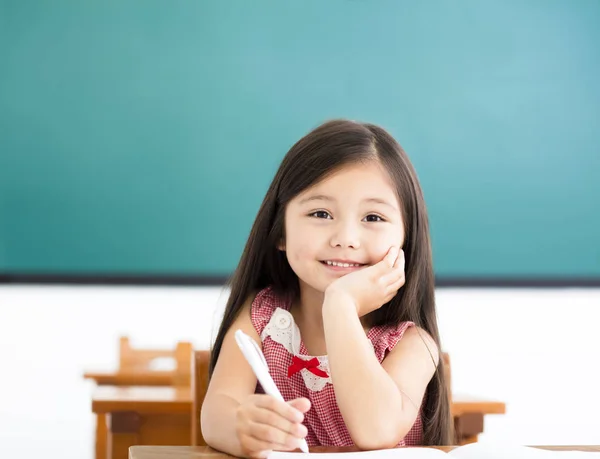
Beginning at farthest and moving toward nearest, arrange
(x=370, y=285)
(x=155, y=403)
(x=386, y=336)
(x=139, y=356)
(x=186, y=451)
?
1. (x=139, y=356)
2. (x=155, y=403)
3. (x=386, y=336)
4. (x=370, y=285)
5. (x=186, y=451)

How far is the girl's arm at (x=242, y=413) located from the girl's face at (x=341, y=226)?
0.54ft

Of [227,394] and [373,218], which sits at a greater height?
[373,218]

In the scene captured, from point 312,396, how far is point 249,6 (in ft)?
12.4

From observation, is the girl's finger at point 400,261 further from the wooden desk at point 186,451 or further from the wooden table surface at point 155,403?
the wooden table surface at point 155,403

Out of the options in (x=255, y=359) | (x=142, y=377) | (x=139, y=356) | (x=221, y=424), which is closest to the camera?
(x=255, y=359)

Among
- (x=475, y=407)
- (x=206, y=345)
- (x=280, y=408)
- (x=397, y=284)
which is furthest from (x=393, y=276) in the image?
(x=206, y=345)

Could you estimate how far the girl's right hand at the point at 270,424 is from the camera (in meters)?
0.83

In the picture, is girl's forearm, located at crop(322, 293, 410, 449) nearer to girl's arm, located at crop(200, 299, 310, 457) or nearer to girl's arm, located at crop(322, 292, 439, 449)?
girl's arm, located at crop(322, 292, 439, 449)

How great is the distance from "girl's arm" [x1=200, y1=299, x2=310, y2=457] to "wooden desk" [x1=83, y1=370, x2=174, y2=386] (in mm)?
1390

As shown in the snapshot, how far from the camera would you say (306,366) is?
127 centimetres

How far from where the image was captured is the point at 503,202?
188 inches

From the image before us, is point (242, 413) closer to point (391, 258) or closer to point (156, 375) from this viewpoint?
point (391, 258)

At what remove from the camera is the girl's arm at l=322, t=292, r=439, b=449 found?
3.35 feet

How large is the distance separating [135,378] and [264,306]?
147 cm
